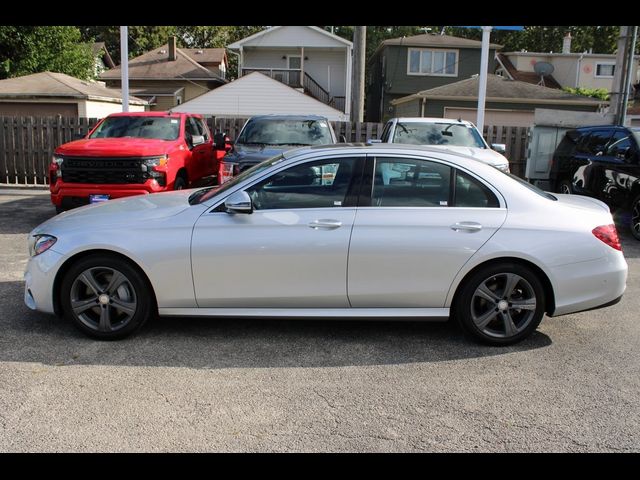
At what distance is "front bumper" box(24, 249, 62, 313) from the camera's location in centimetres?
466

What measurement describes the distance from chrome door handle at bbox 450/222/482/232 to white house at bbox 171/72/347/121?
2298 cm

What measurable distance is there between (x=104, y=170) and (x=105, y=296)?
468 cm

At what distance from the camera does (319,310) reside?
4.71 m

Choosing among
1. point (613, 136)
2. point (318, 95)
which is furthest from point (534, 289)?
point (318, 95)

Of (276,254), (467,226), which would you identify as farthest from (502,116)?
(276,254)

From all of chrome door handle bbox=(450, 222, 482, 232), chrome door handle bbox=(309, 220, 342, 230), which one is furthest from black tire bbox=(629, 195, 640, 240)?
chrome door handle bbox=(309, 220, 342, 230)

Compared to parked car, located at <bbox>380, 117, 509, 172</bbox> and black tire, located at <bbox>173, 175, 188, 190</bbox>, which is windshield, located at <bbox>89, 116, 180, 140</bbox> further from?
parked car, located at <bbox>380, 117, 509, 172</bbox>

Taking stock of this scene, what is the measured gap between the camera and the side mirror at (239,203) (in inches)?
181

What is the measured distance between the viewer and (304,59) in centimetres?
3200

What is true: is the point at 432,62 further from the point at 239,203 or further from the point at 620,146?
the point at 239,203

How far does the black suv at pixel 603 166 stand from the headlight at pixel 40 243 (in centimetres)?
847

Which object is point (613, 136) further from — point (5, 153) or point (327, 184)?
point (5, 153)

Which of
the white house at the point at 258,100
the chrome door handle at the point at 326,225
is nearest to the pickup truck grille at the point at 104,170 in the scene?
the chrome door handle at the point at 326,225

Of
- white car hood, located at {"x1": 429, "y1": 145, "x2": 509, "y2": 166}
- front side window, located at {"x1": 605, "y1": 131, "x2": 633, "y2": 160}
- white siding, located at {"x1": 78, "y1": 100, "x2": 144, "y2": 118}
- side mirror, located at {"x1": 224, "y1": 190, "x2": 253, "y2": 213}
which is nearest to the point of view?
side mirror, located at {"x1": 224, "y1": 190, "x2": 253, "y2": 213}
